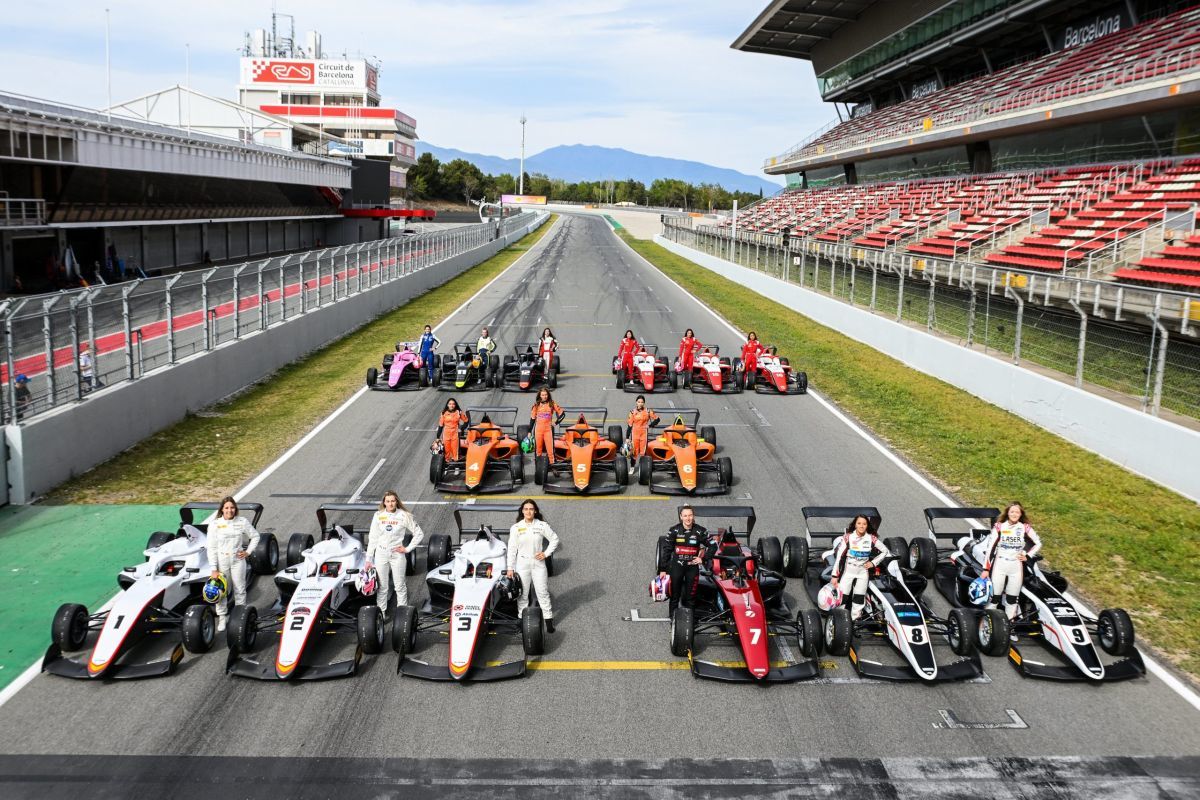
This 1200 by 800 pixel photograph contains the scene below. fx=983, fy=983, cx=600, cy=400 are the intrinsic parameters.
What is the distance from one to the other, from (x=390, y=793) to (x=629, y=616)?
3.61 m

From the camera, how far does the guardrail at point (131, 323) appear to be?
1342 centimetres

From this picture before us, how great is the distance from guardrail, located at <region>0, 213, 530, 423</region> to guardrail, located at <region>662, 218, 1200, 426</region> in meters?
15.9

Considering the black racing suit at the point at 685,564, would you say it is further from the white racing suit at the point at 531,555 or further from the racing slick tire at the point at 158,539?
the racing slick tire at the point at 158,539

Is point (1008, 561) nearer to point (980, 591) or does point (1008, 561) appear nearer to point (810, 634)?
point (980, 591)

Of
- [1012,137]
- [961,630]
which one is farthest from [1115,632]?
[1012,137]

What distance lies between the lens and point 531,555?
9.74m

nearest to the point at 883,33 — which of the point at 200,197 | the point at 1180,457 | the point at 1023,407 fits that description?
the point at 200,197

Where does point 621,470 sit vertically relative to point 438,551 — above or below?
above

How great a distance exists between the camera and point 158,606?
369 inches

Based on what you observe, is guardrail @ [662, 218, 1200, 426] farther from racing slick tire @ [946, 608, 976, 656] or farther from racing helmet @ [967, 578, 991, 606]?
racing slick tire @ [946, 608, 976, 656]

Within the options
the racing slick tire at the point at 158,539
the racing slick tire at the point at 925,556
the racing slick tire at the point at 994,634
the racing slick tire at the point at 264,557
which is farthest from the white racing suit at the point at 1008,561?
the racing slick tire at the point at 158,539

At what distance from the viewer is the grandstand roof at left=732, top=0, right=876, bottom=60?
61.9 metres

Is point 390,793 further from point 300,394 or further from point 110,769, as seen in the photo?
point 300,394

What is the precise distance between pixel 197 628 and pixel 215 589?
746mm
